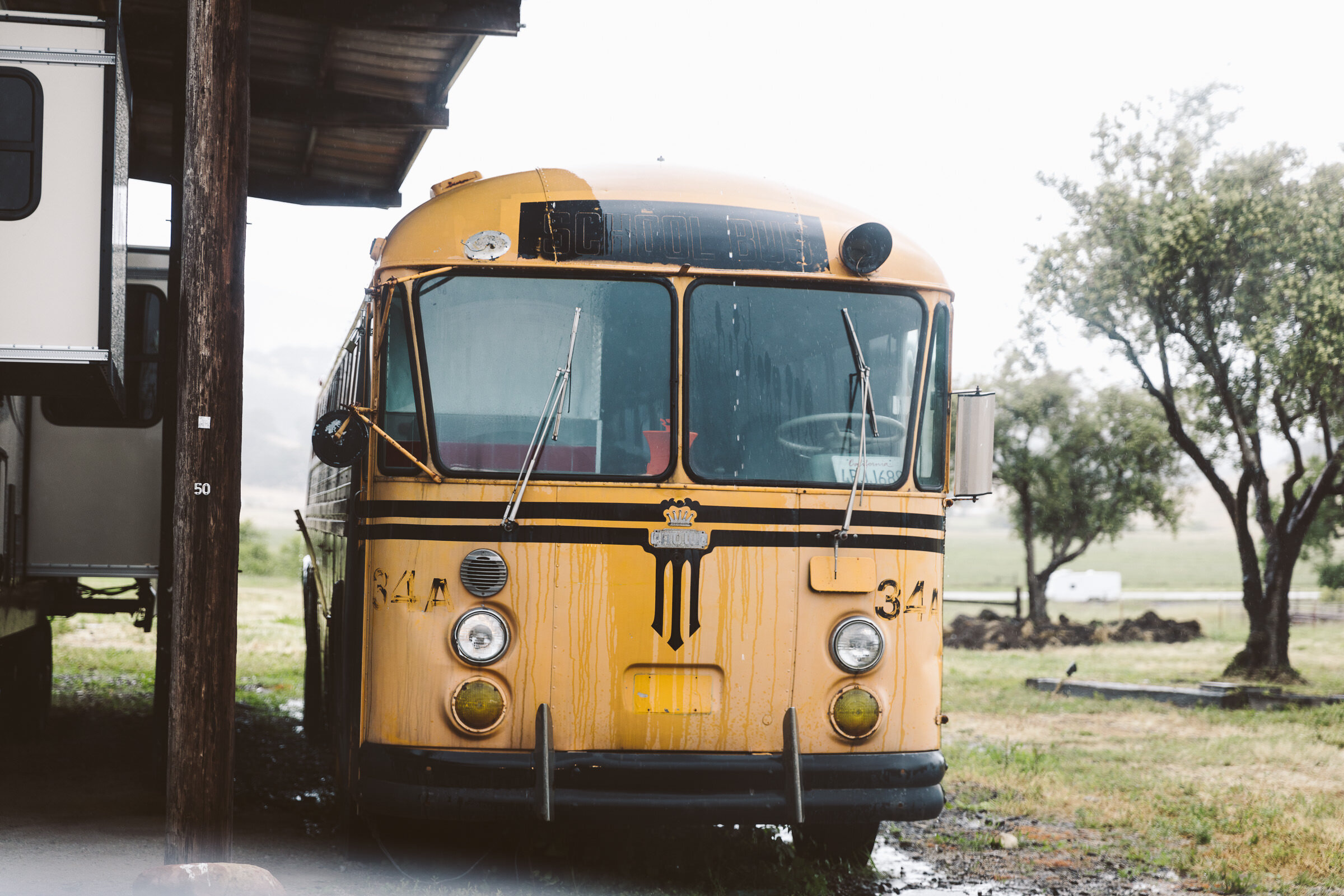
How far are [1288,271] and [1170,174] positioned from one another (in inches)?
75.5

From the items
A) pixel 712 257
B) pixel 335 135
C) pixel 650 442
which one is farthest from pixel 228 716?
pixel 335 135

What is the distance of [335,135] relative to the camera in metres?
9.50

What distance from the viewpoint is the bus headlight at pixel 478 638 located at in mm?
5031

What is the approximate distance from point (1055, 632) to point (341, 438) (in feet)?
78.8

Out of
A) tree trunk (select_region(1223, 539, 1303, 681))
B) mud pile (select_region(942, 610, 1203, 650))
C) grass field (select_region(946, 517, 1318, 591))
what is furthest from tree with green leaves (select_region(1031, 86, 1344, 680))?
grass field (select_region(946, 517, 1318, 591))

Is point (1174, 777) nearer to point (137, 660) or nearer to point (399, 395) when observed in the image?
point (399, 395)

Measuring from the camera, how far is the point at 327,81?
28.7ft

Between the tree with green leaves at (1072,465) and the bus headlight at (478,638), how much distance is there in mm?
25035

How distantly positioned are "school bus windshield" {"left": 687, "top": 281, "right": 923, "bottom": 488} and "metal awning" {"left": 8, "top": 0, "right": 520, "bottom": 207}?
2.89m

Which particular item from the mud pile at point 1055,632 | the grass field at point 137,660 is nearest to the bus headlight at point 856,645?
the grass field at point 137,660

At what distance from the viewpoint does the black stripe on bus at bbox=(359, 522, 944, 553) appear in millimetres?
5082

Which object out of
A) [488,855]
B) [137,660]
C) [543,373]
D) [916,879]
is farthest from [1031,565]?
[543,373]

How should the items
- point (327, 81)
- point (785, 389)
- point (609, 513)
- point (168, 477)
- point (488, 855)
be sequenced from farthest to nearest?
point (327, 81), point (168, 477), point (488, 855), point (785, 389), point (609, 513)

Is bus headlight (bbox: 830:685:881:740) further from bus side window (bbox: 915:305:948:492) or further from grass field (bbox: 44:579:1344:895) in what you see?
grass field (bbox: 44:579:1344:895)
